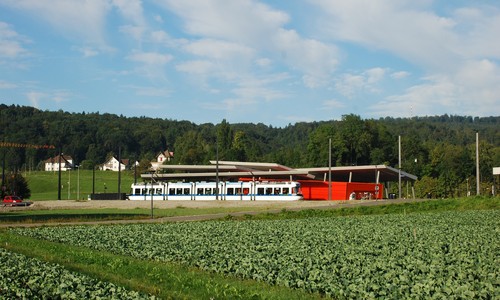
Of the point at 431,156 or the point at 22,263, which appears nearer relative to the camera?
the point at 22,263

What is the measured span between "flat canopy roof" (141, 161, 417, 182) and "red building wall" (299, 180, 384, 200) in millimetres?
1570

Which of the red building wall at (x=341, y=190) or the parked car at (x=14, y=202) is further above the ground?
the red building wall at (x=341, y=190)

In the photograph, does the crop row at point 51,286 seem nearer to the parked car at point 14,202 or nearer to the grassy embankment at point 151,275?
the grassy embankment at point 151,275

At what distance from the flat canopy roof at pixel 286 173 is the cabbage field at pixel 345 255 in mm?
56463

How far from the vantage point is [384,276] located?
1385 cm

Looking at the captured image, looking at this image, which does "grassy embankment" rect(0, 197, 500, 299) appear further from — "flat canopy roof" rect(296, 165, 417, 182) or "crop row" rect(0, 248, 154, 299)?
"flat canopy roof" rect(296, 165, 417, 182)

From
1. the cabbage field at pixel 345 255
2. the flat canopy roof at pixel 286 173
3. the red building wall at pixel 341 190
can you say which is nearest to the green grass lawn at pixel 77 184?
the flat canopy roof at pixel 286 173

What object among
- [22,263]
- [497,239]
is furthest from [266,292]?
[497,239]

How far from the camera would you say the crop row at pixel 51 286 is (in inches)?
489

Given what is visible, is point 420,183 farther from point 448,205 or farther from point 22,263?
point 22,263

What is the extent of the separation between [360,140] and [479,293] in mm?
131096

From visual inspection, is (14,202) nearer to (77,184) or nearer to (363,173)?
(363,173)

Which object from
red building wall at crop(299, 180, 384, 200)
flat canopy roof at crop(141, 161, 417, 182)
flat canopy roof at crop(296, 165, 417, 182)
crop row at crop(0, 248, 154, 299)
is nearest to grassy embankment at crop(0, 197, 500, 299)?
crop row at crop(0, 248, 154, 299)

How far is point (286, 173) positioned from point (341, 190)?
989 cm
